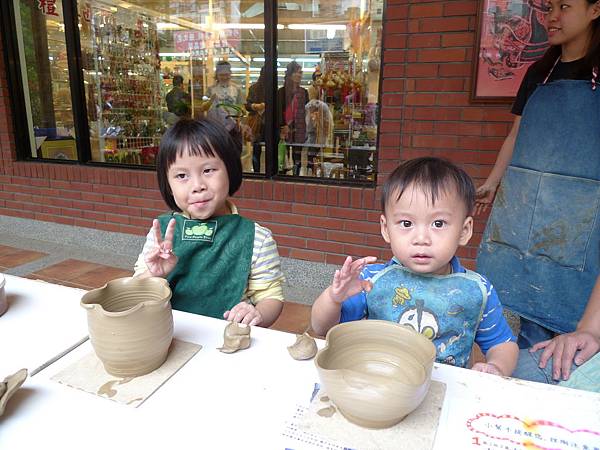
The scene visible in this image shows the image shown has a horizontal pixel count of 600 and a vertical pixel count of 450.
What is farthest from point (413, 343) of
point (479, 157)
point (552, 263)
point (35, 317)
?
point (479, 157)

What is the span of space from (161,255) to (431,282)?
0.70 meters

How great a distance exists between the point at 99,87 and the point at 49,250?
5.31 feet

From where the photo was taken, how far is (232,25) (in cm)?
419

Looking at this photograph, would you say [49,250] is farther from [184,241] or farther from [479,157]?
[479,157]

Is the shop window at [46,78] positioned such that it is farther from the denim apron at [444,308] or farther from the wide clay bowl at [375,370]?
the wide clay bowl at [375,370]

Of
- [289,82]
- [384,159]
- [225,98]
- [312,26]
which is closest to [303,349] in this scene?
[384,159]

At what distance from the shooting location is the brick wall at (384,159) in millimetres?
2729

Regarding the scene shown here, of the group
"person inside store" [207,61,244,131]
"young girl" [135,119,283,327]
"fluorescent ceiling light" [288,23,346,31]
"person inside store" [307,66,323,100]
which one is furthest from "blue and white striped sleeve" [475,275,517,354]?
"person inside store" [207,61,244,131]

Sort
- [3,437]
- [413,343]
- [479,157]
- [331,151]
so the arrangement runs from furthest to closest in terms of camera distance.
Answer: [331,151], [479,157], [413,343], [3,437]

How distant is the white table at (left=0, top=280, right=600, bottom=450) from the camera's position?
2.37 feet

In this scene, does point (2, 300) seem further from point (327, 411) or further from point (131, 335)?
point (327, 411)

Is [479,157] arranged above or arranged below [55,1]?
below

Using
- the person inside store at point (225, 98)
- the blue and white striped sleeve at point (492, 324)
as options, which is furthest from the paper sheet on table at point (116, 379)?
the person inside store at point (225, 98)

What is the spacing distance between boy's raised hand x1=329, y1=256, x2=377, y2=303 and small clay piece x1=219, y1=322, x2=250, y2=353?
0.71 feet
